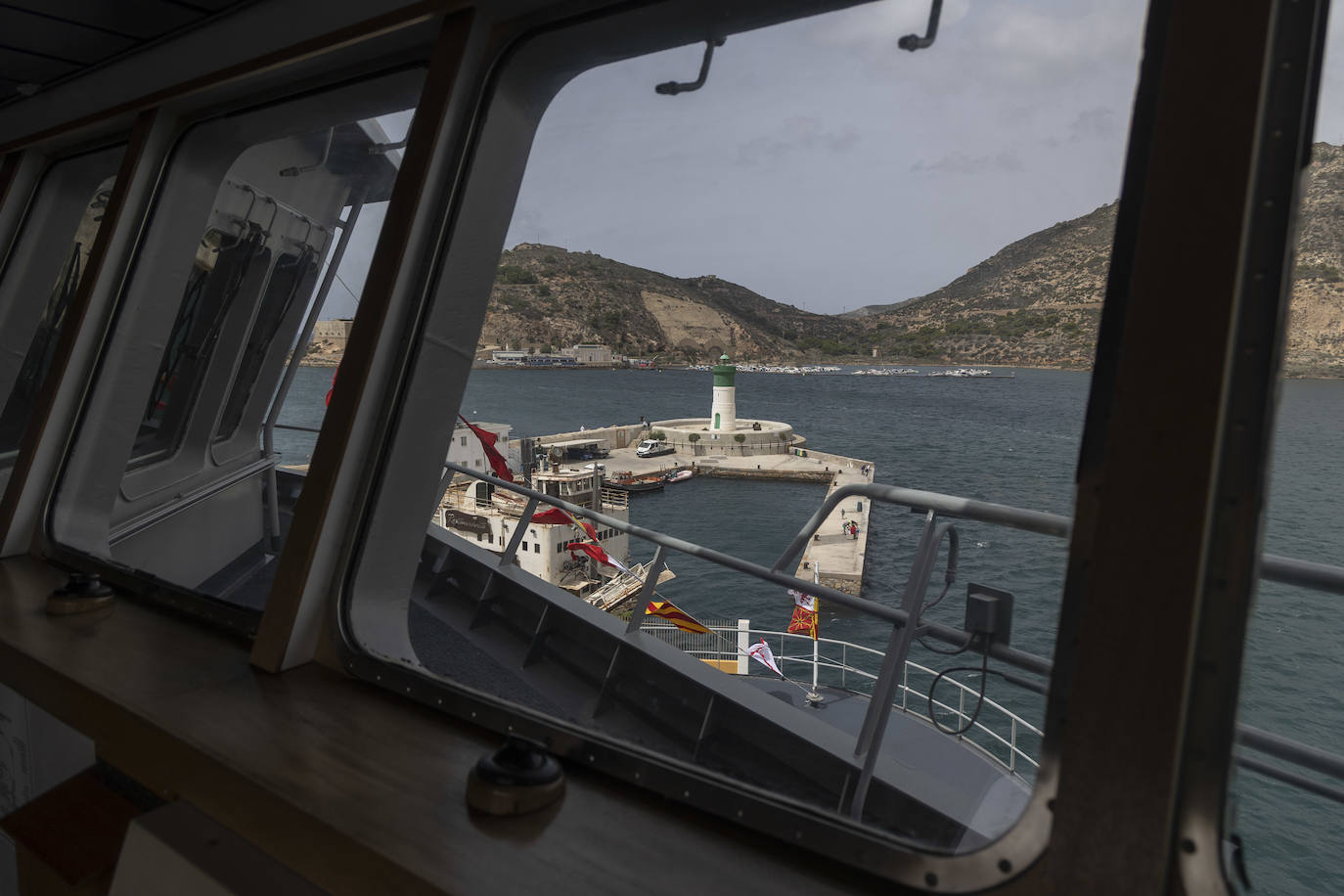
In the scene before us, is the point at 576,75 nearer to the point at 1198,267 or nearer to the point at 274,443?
the point at 1198,267

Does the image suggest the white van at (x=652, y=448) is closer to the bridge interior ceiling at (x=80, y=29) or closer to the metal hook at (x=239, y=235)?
the metal hook at (x=239, y=235)

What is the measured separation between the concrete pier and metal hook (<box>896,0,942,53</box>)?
31.8 ft

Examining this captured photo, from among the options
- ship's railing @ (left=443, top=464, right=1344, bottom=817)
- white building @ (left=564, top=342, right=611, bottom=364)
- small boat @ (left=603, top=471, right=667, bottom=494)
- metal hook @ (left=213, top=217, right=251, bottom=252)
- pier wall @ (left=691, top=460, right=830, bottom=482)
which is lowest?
ship's railing @ (left=443, top=464, right=1344, bottom=817)

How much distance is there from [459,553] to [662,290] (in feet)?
9.98

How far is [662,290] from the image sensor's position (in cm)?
599

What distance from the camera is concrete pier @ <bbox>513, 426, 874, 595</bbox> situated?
11735 mm

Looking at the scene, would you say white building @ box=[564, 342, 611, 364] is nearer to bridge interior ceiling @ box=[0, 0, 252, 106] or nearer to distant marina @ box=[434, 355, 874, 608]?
distant marina @ box=[434, 355, 874, 608]

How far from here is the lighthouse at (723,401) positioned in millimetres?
18487

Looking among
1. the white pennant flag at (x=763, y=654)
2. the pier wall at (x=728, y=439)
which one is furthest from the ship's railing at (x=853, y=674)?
the pier wall at (x=728, y=439)

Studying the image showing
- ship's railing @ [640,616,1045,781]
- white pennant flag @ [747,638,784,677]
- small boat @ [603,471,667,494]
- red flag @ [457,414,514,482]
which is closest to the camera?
ship's railing @ [640,616,1045,781]

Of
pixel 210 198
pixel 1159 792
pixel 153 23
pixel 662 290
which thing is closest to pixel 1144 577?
pixel 1159 792

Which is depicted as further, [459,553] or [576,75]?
[459,553]

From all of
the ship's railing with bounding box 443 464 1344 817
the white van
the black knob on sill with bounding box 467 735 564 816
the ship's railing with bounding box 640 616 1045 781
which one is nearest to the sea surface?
the ship's railing with bounding box 443 464 1344 817

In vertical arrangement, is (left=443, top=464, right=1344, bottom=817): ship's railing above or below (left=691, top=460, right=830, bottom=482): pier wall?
below
